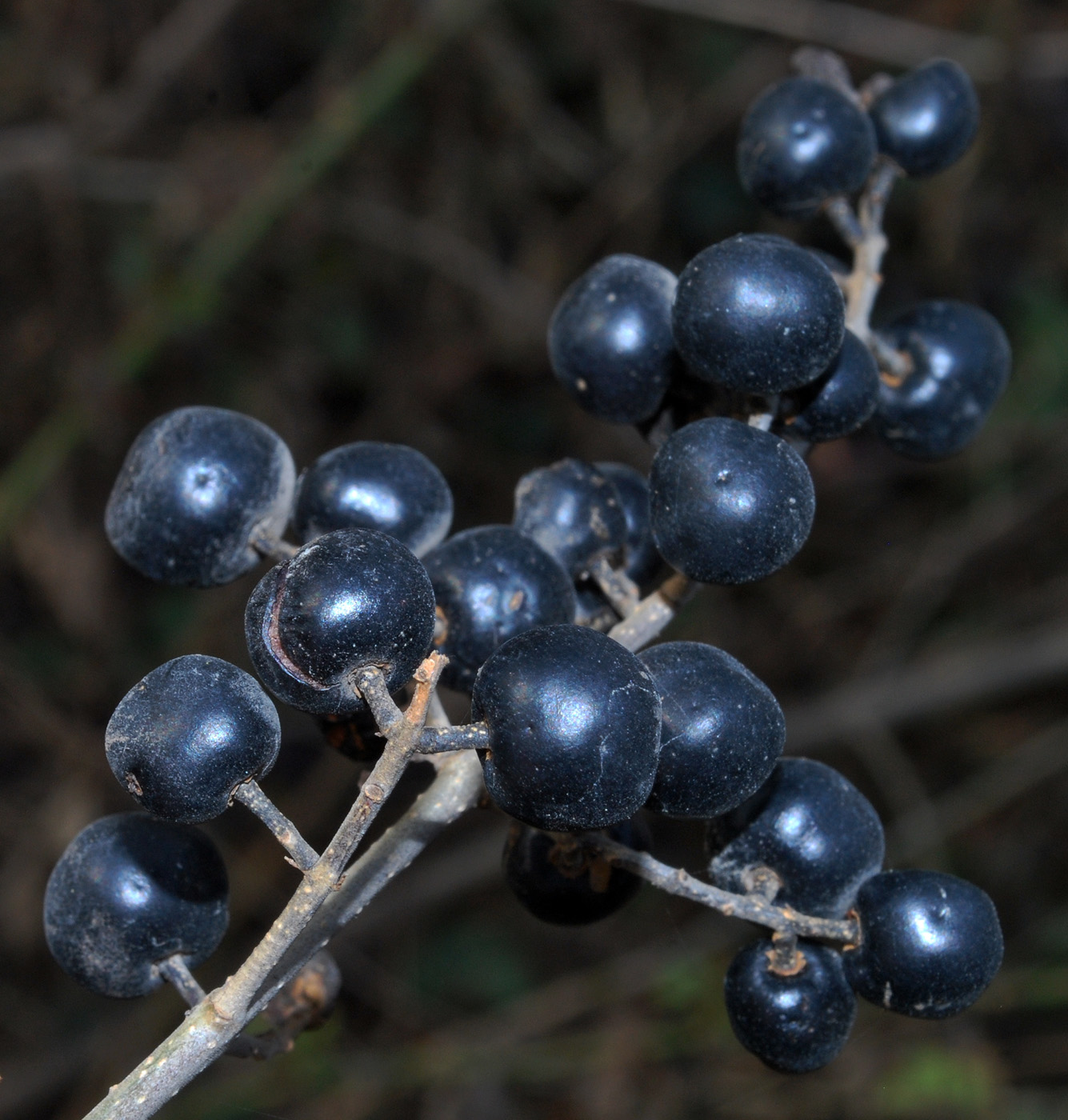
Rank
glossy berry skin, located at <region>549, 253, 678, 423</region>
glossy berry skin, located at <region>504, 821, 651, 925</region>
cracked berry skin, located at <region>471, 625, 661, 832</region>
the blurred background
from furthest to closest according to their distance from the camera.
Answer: the blurred background, glossy berry skin, located at <region>549, 253, 678, 423</region>, glossy berry skin, located at <region>504, 821, 651, 925</region>, cracked berry skin, located at <region>471, 625, 661, 832</region>

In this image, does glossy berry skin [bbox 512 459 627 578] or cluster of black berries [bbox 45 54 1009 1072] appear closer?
cluster of black berries [bbox 45 54 1009 1072]

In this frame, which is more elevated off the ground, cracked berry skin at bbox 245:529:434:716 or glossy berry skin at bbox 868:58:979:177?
cracked berry skin at bbox 245:529:434:716

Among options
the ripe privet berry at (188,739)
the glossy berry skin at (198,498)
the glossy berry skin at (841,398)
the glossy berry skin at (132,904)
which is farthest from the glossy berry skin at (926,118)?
the glossy berry skin at (132,904)

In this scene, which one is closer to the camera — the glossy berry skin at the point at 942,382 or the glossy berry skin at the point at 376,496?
the glossy berry skin at the point at 376,496

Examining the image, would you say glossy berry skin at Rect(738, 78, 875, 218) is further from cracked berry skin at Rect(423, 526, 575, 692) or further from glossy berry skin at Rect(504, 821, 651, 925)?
glossy berry skin at Rect(504, 821, 651, 925)

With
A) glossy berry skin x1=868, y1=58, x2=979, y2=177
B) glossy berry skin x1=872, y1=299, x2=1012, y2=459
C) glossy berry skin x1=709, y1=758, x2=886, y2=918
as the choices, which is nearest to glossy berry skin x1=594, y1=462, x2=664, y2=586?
glossy berry skin x1=709, y1=758, x2=886, y2=918

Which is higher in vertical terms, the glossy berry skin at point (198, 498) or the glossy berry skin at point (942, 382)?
the glossy berry skin at point (198, 498)

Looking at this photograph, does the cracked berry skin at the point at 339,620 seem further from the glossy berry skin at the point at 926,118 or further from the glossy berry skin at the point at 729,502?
the glossy berry skin at the point at 926,118
